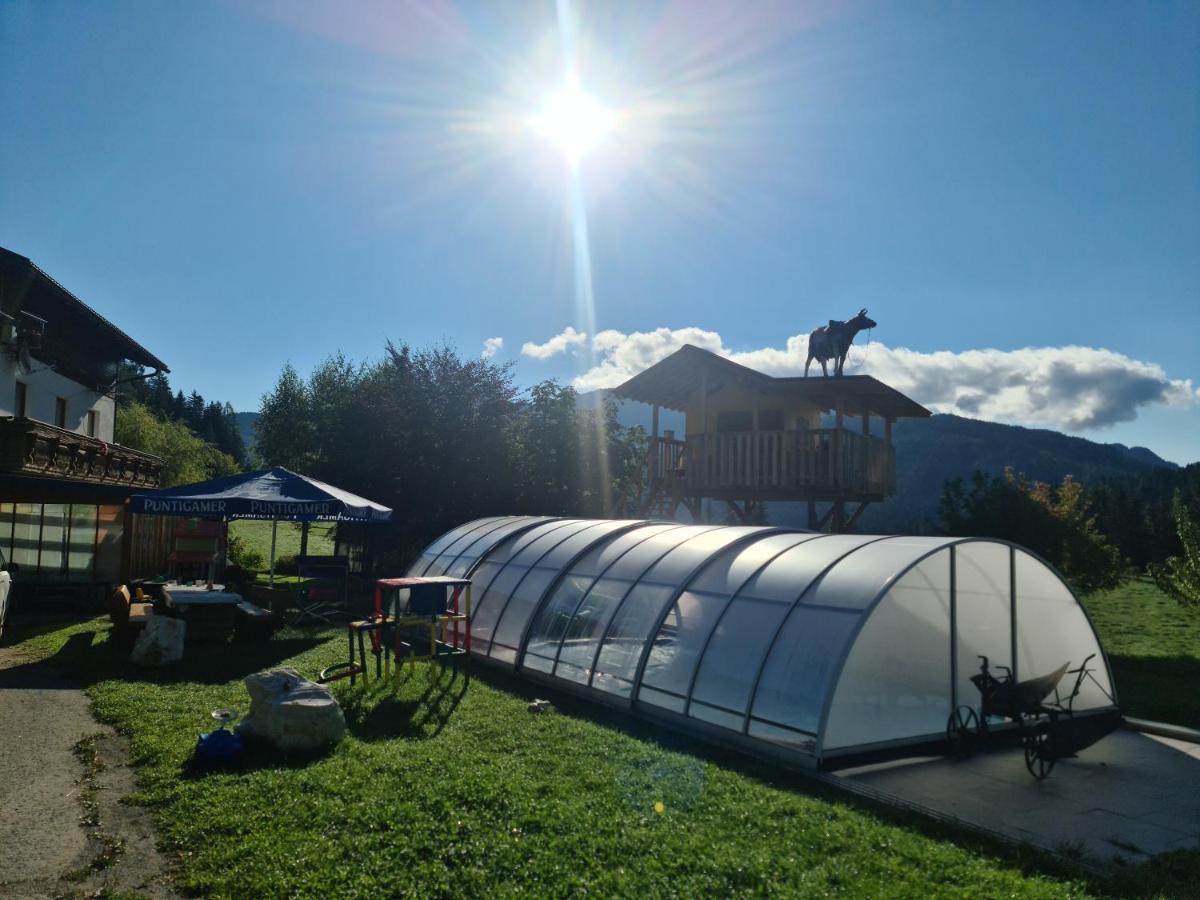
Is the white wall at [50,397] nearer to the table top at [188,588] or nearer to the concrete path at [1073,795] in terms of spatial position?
the table top at [188,588]

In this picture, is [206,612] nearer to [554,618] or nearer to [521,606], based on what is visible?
[521,606]

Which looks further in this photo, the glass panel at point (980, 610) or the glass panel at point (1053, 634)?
the glass panel at point (1053, 634)

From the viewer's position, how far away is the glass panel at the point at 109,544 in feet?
72.2

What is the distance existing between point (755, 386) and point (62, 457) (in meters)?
15.5

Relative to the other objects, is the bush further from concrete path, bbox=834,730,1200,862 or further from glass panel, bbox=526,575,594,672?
glass panel, bbox=526,575,594,672

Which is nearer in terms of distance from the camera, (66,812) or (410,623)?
(66,812)

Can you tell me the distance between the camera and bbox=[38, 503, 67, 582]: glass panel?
67.6 feet

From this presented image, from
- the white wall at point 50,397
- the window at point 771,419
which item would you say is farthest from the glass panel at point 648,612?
the white wall at point 50,397

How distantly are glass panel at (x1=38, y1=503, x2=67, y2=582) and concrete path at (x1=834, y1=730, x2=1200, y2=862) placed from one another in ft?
66.8

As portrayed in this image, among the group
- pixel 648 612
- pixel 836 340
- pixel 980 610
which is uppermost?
pixel 836 340

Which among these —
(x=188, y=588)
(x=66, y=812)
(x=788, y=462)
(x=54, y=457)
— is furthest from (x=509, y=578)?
(x=54, y=457)

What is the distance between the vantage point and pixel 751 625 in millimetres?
9219

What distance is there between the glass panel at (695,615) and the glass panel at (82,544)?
57.7 ft

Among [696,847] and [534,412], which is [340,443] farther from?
[696,847]
